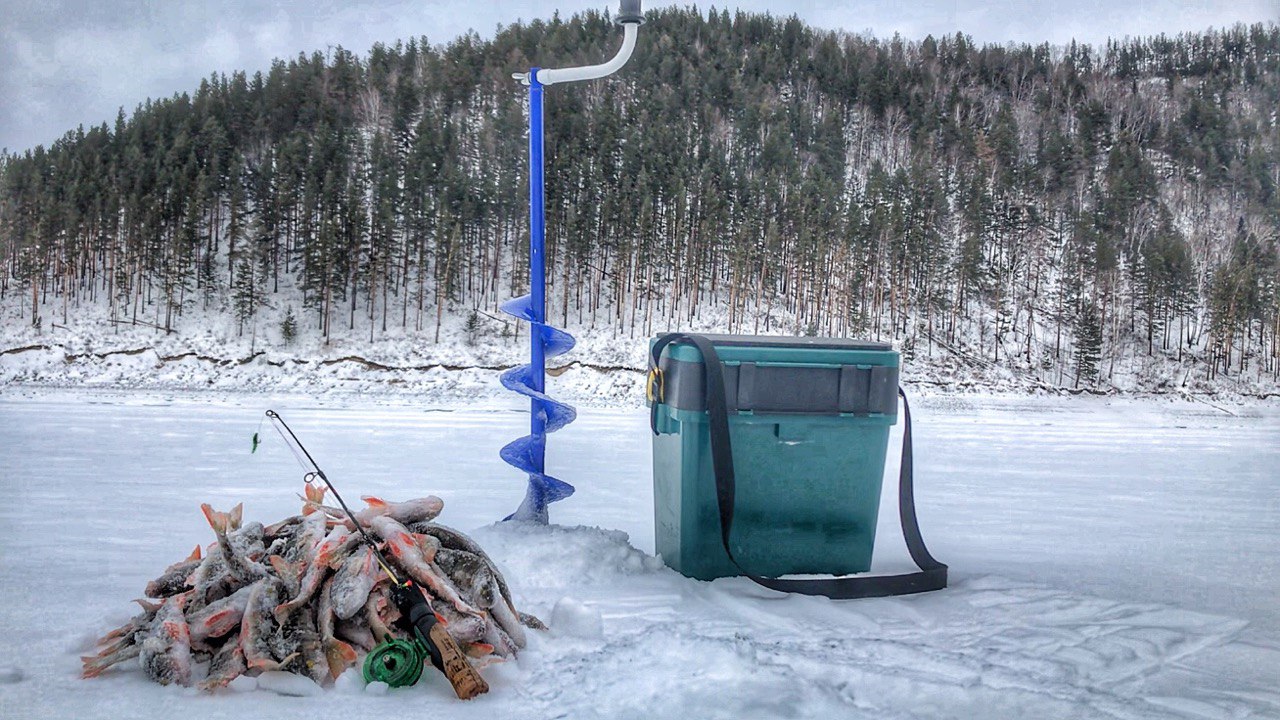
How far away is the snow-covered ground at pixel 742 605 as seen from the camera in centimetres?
170

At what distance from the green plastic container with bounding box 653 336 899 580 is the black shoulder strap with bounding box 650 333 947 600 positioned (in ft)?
0.22

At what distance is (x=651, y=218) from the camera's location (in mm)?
36125

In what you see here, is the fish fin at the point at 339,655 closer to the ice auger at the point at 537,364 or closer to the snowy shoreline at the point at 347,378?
the ice auger at the point at 537,364

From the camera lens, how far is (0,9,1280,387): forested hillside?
3316 cm

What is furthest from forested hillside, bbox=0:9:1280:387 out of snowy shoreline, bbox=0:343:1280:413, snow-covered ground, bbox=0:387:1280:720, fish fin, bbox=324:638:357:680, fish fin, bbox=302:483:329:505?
fish fin, bbox=324:638:357:680

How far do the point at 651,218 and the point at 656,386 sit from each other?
34.2 metres

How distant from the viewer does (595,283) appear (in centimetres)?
3628

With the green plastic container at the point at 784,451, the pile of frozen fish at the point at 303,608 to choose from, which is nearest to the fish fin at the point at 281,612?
the pile of frozen fish at the point at 303,608

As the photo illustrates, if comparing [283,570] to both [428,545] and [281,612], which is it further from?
[428,545]

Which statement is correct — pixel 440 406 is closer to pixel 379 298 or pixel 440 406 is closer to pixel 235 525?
pixel 235 525

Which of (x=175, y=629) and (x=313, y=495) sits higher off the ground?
(x=313, y=495)

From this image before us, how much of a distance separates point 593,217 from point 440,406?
84.4ft

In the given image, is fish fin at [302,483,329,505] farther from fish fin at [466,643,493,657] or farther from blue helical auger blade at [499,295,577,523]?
blue helical auger blade at [499,295,577,523]

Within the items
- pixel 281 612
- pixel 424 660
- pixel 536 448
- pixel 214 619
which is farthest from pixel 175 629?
pixel 536 448
